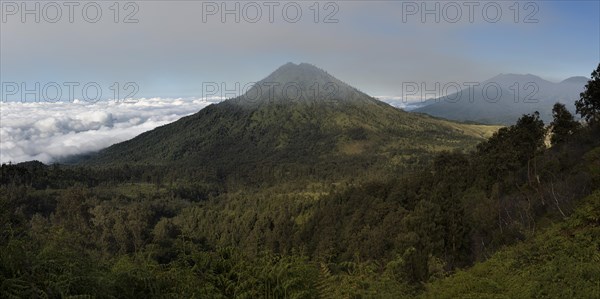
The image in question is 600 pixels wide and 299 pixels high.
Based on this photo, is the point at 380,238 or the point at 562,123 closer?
the point at 562,123

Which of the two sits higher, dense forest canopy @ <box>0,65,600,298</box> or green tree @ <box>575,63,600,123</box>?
green tree @ <box>575,63,600,123</box>

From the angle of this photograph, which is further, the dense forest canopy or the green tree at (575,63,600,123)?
the green tree at (575,63,600,123)

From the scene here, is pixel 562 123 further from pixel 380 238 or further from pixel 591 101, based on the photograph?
pixel 380 238

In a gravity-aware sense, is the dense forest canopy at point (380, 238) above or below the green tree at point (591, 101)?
below

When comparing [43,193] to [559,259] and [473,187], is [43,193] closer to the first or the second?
[473,187]

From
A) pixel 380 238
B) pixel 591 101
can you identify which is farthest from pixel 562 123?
pixel 380 238

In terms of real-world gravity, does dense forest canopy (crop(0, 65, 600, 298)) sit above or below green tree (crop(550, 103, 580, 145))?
below

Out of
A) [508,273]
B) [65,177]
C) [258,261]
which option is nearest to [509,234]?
[508,273]

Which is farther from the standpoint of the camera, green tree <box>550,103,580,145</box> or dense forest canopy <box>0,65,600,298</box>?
green tree <box>550,103,580,145</box>
